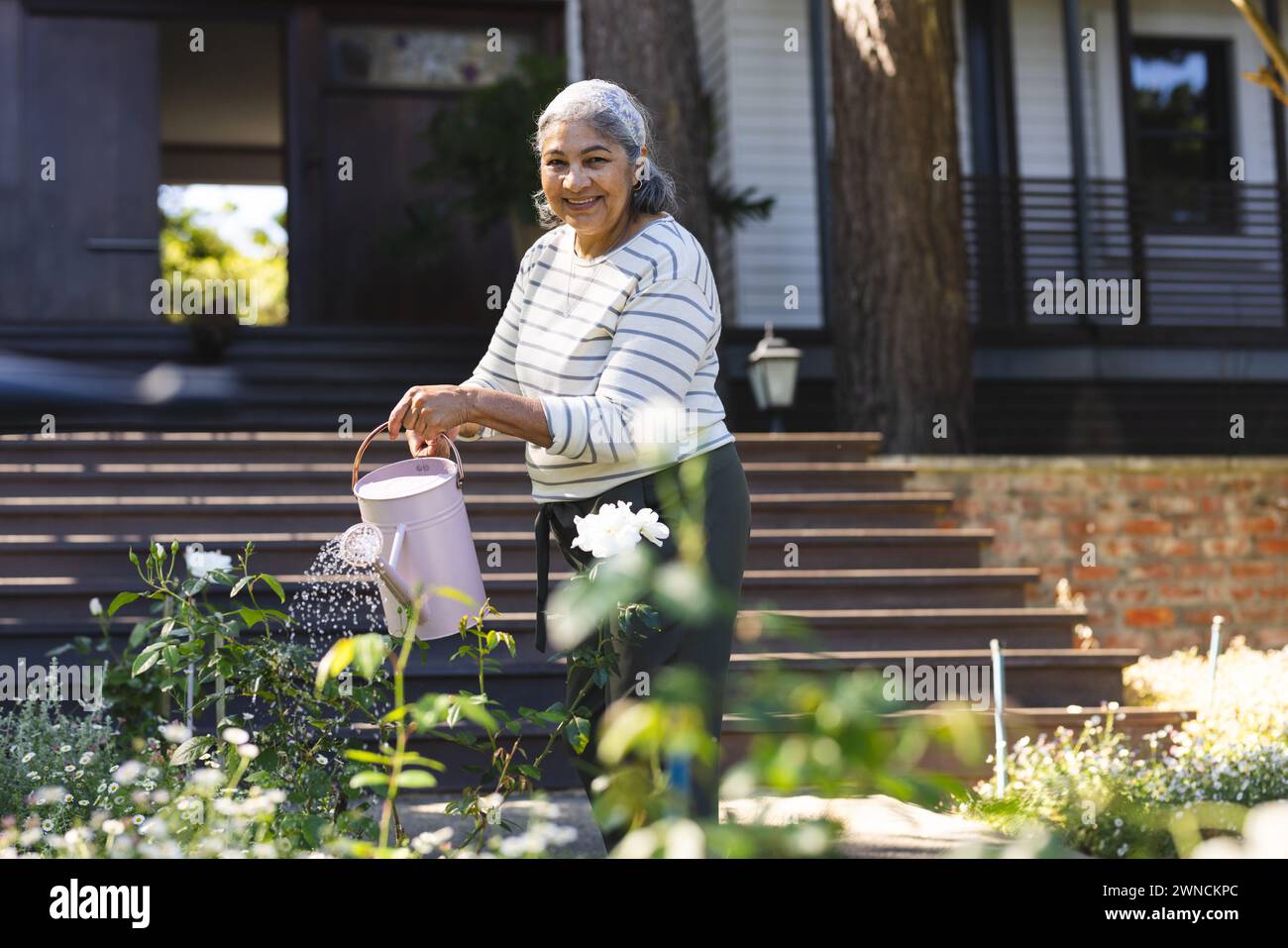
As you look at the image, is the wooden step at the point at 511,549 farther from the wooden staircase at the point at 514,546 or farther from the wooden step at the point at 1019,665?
the wooden step at the point at 1019,665

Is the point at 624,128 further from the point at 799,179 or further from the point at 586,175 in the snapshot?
the point at 799,179

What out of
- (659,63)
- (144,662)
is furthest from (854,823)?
(659,63)

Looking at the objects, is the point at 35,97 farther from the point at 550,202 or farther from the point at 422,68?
the point at 550,202

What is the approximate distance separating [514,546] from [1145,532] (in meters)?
3.30

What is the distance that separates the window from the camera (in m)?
11.9

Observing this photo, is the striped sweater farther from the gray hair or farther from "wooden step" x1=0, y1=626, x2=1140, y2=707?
"wooden step" x1=0, y1=626, x2=1140, y2=707

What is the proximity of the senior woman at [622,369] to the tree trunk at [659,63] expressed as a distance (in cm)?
512

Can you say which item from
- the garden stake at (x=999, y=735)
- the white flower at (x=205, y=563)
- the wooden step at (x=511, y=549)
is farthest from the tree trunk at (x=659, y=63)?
the white flower at (x=205, y=563)

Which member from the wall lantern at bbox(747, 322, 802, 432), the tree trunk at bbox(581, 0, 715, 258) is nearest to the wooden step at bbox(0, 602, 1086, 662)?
the wall lantern at bbox(747, 322, 802, 432)

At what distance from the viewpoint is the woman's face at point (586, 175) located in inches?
98.4

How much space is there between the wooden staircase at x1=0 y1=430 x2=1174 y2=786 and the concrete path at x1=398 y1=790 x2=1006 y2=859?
Result: 66 cm

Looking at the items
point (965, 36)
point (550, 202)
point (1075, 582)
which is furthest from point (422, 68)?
point (550, 202)

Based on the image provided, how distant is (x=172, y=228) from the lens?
18562 millimetres
